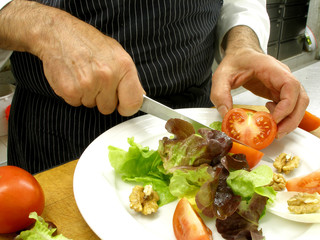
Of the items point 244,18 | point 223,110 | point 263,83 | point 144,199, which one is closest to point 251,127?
point 223,110

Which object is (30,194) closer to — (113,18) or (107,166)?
(107,166)

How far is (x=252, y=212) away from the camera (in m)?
0.72

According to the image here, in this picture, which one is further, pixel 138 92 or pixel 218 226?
pixel 138 92

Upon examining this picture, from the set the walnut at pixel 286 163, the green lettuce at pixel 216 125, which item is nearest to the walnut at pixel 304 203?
the walnut at pixel 286 163

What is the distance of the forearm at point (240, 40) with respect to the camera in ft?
4.09

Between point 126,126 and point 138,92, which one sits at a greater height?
point 138,92

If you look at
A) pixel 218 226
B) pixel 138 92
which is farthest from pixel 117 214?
pixel 138 92

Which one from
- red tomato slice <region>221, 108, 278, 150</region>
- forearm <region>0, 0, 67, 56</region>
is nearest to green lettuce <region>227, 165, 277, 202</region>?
red tomato slice <region>221, 108, 278, 150</region>

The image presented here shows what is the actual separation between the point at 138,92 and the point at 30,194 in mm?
372

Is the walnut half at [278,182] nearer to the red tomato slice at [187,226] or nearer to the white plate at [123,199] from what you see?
the white plate at [123,199]

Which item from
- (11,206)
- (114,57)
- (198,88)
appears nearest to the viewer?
(11,206)

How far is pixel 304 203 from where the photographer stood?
0.73 meters

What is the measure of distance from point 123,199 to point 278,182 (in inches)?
16.6

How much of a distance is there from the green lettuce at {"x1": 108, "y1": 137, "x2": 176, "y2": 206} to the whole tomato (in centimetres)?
21
